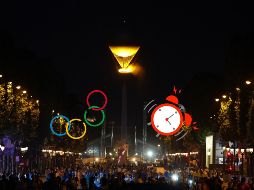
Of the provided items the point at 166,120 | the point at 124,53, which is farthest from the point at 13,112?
the point at 166,120

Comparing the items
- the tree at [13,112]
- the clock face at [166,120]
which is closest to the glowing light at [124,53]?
the tree at [13,112]

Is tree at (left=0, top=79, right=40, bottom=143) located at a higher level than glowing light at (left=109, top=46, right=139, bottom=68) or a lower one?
lower

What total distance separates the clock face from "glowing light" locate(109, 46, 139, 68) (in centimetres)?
3846

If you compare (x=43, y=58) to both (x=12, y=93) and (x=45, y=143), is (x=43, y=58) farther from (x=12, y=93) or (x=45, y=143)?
(x=12, y=93)

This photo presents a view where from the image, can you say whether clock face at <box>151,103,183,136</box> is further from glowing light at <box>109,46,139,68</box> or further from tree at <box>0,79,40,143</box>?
tree at <box>0,79,40,143</box>

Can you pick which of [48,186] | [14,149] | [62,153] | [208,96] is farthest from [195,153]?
[48,186]

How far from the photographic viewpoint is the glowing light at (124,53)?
6100 centimetres

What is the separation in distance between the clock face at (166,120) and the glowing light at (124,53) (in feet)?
126

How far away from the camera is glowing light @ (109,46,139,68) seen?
200ft

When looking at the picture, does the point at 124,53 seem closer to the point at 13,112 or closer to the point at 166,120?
the point at 13,112

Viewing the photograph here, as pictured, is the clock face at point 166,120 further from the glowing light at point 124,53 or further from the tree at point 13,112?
the tree at point 13,112

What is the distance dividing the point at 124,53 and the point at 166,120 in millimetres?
40372

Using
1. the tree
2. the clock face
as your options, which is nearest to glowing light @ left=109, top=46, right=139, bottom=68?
the tree

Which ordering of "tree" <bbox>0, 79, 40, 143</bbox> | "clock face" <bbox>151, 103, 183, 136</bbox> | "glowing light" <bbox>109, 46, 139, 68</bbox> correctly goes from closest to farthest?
"clock face" <bbox>151, 103, 183, 136</bbox> < "glowing light" <bbox>109, 46, 139, 68</bbox> < "tree" <bbox>0, 79, 40, 143</bbox>
